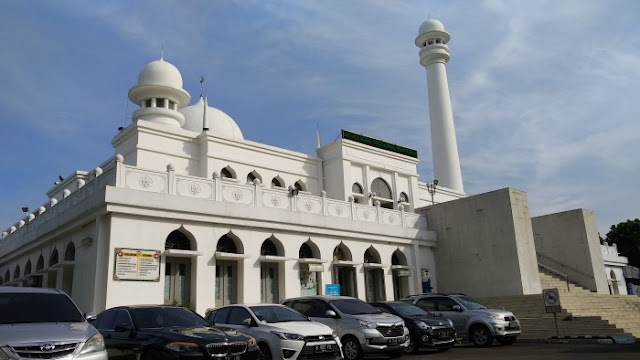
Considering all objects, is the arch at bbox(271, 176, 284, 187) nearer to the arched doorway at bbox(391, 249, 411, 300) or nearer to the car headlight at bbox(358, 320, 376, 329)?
the arched doorway at bbox(391, 249, 411, 300)

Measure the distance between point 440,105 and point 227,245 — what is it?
28.3 metres

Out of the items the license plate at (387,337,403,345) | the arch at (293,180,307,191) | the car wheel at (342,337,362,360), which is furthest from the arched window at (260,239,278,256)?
the license plate at (387,337,403,345)

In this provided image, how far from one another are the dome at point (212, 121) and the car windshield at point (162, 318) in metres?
21.5

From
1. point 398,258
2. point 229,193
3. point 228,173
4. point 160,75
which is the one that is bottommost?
point 398,258

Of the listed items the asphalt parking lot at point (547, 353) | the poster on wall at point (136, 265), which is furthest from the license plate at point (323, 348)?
the poster on wall at point (136, 265)

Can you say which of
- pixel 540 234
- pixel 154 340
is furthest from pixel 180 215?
pixel 540 234

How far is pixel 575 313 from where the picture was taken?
20.1m

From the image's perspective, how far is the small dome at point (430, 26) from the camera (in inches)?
1758

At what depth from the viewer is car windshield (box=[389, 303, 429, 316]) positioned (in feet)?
46.5

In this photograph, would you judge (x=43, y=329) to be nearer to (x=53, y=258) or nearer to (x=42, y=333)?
(x=42, y=333)

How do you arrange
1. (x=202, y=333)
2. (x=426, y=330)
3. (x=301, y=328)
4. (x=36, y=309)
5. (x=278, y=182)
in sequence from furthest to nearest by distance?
(x=278, y=182)
(x=426, y=330)
(x=301, y=328)
(x=202, y=333)
(x=36, y=309)

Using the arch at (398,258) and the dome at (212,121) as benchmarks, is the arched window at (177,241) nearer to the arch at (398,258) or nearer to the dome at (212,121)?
the arch at (398,258)

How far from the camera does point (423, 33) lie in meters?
45.0

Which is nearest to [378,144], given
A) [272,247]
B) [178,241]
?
[272,247]
